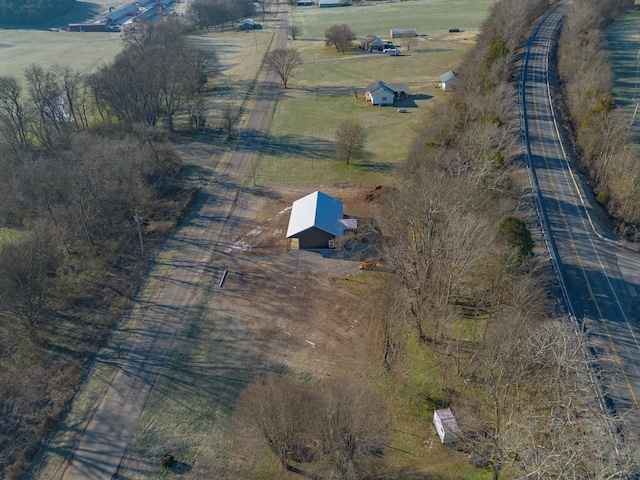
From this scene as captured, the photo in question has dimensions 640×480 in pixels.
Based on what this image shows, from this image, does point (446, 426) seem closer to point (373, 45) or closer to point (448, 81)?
point (448, 81)

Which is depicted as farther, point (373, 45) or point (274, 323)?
point (373, 45)

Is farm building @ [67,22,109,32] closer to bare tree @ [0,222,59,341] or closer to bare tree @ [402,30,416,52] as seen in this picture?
bare tree @ [402,30,416,52]

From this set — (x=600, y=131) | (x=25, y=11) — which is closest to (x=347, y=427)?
(x=600, y=131)

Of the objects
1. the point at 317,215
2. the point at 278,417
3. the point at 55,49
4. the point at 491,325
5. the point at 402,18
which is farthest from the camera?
the point at 402,18

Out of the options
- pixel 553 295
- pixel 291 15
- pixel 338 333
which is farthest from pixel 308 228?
pixel 291 15

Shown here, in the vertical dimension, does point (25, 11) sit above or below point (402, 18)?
above

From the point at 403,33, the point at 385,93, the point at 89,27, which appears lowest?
the point at 385,93

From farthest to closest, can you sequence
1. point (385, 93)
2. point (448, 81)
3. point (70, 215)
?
point (448, 81) < point (385, 93) < point (70, 215)
